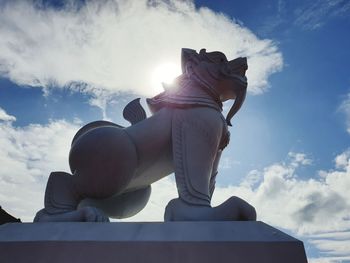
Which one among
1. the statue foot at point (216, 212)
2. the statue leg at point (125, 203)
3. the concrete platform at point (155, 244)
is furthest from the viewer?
the statue leg at point (125, 203)

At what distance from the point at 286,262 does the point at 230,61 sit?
8.00 ft

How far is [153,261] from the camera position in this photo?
7.73 ft

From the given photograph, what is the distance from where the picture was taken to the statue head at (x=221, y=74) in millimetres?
3920

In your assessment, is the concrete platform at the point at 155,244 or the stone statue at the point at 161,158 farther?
the stone statue at the point at 161,158

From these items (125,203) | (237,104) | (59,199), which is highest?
(237,104)

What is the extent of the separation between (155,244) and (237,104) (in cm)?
214

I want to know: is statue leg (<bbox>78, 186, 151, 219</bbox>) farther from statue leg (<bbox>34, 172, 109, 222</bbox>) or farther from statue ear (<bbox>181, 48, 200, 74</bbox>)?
statue ear (<bbox>181, 48, 200, 74</bbox>)

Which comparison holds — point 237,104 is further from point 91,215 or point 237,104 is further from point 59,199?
point 59,199

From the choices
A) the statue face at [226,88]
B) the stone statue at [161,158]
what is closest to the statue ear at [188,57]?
the stone statue at [161,158]

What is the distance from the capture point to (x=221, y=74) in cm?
395

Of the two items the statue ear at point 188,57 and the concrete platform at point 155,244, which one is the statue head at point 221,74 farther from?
the concrete platform at point 155,244

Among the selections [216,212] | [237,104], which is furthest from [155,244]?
[237,104]

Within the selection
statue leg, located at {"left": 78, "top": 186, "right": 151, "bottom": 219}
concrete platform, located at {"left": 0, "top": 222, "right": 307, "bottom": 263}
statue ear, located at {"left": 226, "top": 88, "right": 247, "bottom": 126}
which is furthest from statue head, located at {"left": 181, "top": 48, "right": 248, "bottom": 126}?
concrete platform, located at {"left": 0, "top": 222, "right": 307, "bottom": 263}

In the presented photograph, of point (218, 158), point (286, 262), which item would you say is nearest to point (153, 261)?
point (286, 262)
